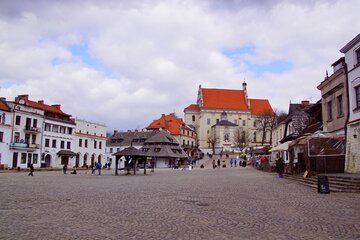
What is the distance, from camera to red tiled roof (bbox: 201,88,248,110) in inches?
4606

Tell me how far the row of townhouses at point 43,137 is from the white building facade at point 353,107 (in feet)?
149

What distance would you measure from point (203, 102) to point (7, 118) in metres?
72.8

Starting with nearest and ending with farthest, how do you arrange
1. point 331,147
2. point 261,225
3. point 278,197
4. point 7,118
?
point 261,225 → point 278,197 → point 331,147 → point 7,118

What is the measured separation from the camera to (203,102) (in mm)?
116438

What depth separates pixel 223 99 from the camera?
11888 cm

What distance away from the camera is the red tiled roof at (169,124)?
102 m

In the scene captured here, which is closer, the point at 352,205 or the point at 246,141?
the point at 352,205

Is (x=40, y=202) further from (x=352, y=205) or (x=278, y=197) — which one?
(x=352, y=205)

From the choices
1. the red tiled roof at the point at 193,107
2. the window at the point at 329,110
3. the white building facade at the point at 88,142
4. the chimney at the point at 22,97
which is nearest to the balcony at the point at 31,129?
the chimney at the point at 22,97

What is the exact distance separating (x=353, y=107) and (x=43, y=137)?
50.9 metres

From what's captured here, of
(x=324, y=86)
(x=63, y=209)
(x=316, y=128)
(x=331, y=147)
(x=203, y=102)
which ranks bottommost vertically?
(x=63, y=209)

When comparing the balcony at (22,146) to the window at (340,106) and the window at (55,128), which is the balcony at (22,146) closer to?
the window at (55,128)

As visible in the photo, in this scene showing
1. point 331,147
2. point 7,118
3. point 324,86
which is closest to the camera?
point 331,147

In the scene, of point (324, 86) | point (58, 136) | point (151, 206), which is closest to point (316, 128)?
point (324, 86)
